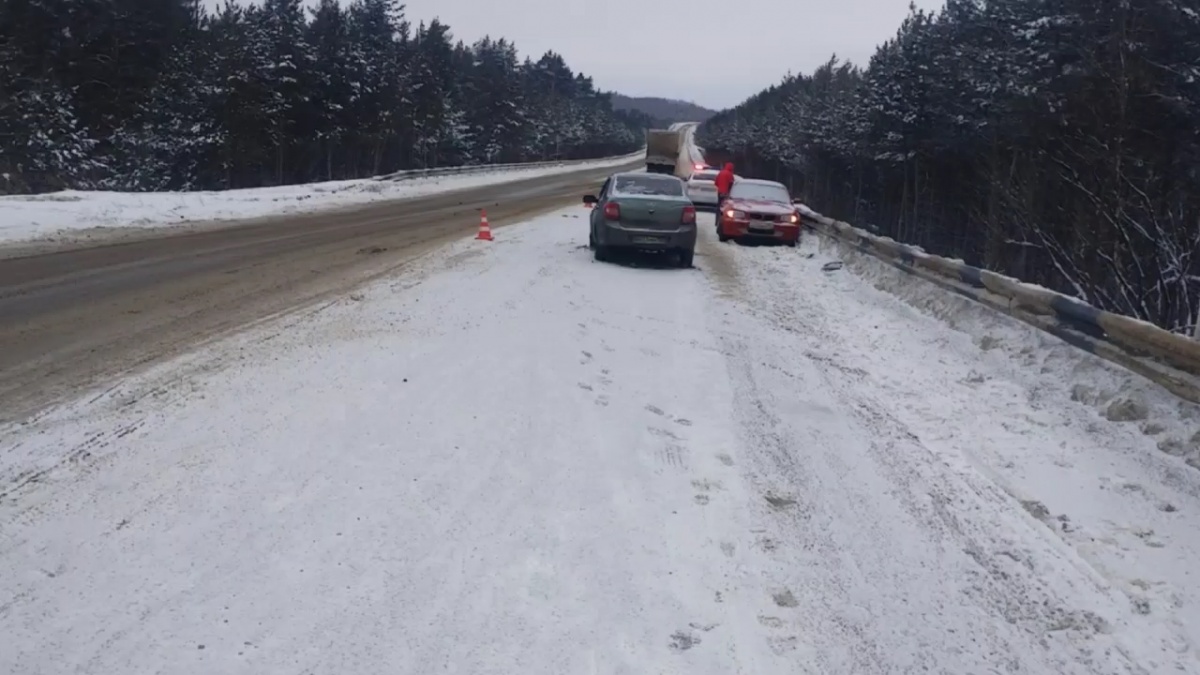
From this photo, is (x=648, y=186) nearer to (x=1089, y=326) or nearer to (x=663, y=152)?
(x=1089, y=326)

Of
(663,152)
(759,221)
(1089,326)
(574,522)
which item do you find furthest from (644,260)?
(663,152)

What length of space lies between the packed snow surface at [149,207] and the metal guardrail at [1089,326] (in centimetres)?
1438

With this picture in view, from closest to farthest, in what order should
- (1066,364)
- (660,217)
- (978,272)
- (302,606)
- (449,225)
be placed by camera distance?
(302,606) < (1066,364) < (978,272) < (660,217) < (449,225)

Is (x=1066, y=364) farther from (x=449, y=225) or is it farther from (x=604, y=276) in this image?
(x=449, y=225)

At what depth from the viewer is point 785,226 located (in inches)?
807

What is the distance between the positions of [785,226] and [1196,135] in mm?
13855

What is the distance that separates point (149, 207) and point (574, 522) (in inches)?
782


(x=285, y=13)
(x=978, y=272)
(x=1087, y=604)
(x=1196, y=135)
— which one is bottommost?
(x=1087, y=604)

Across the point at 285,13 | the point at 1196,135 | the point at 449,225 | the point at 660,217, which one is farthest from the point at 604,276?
the point at 285,13

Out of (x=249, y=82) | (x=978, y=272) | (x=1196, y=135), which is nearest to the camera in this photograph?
(x=978, y=272)

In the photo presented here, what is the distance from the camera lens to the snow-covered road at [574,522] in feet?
12.6

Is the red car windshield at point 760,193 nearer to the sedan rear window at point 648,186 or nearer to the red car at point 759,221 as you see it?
the red car at point 759,221

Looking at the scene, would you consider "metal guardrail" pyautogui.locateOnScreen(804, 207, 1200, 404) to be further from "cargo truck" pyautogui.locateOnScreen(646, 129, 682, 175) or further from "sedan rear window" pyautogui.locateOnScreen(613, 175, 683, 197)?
"cargo truck" pyautogui.locateOnScreen(646, 129, 682, 175)

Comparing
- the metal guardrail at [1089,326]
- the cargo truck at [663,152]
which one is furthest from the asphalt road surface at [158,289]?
the cargo truck at [663,152]
